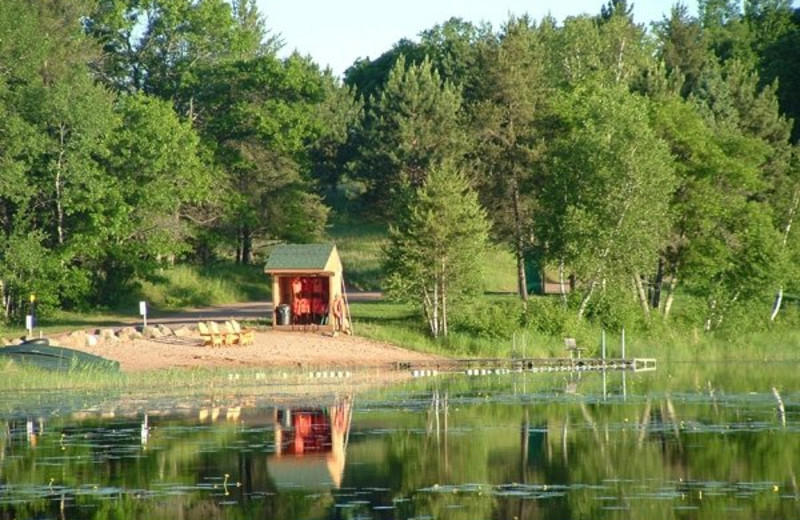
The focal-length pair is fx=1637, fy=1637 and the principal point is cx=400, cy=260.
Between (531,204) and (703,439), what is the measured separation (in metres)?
39.3

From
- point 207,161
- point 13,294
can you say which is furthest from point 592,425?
point 207,161

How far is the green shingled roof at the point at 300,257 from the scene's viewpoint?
194 ft

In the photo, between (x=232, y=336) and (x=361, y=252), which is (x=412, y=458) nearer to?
(x=232, y=336)

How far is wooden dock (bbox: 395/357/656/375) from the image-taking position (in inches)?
2108

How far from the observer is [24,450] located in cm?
3109

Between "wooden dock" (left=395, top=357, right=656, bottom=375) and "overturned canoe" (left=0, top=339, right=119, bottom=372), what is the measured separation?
11148 mm

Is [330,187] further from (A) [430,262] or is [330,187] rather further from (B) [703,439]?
(B) [703,439]

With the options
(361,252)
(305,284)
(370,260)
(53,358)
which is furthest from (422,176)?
(53,358)

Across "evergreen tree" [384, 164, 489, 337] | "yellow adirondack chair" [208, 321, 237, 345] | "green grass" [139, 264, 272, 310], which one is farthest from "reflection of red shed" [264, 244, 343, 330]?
"green grass" [139, 264, 272, 310]

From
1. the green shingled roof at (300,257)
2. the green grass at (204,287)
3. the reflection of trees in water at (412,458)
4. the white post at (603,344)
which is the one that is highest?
the green shingled roof at (300,257)

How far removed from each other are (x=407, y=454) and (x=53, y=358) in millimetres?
18471

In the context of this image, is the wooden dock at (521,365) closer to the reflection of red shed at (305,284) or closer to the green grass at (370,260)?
the reflection of red shed at (305,284)

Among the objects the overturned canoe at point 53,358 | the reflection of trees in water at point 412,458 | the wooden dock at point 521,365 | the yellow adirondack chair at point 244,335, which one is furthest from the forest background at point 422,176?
the reflection of trees in water at point 412,458

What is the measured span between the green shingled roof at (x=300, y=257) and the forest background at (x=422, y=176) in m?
2.34
